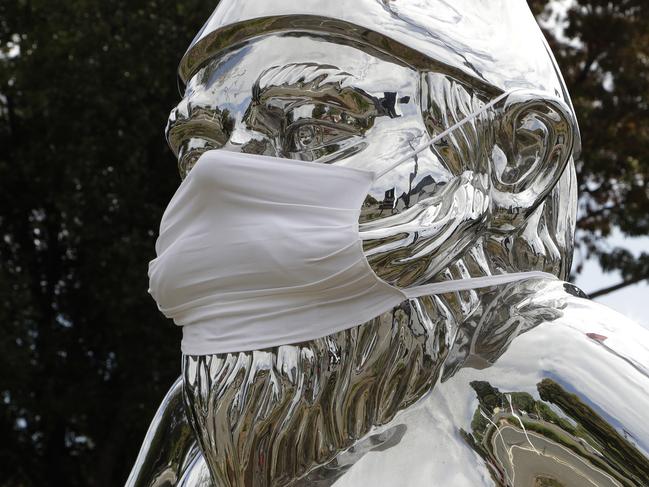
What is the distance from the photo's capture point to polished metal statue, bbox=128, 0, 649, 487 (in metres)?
1.97

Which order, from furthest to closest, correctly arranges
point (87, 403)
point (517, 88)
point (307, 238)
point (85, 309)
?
point (85, 309) → point (87, 403) → point (517, 88) → point (307, 238)

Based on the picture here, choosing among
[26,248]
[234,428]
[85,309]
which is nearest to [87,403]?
[85,309]

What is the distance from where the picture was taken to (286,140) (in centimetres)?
212

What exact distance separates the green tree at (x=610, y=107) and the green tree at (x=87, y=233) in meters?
4.34

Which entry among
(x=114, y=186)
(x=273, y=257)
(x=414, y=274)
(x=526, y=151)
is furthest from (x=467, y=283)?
(x=114, y=186)

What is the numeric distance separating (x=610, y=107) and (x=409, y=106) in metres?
11.6

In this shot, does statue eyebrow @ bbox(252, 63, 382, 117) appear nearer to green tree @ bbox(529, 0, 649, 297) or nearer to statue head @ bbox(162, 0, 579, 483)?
statue head @ bbox(162, 0, 579, 483)

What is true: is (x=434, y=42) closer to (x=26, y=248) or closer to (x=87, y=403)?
(x=87, y=403)

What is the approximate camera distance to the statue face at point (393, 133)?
6.53 feet

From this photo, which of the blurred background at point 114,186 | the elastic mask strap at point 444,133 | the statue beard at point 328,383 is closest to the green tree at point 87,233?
the blurred background at point 114,186

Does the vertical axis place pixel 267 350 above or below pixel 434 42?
below

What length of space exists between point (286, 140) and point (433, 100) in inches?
11.1

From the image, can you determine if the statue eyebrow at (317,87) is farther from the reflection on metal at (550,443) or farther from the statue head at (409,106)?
the reflection on metal at (550,443)

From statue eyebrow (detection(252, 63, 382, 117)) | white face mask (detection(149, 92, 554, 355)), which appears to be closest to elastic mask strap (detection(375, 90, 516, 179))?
white face mask (detection(149, 92, 554, 355))
